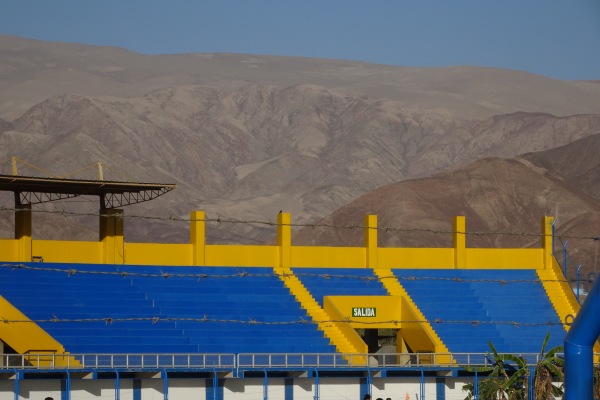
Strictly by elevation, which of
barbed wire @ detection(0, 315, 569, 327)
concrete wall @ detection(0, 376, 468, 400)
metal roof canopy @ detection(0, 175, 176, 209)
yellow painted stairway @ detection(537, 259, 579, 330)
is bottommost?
concrete wall @ detection(0, 376, 468, 400)

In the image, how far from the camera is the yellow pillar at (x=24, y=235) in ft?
145

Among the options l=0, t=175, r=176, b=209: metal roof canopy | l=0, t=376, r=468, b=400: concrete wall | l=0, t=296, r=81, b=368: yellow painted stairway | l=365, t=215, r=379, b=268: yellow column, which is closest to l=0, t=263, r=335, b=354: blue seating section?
l=0, t=296, r=81, b=368: yellow painted stairway

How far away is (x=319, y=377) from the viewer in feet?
132

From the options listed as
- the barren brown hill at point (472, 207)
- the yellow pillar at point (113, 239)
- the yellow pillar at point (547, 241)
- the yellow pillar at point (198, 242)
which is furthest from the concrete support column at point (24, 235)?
the barren brown hill at point (472, 207)

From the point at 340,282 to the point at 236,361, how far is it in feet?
30.5

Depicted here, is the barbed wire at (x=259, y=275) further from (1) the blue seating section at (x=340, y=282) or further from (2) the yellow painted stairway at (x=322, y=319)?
(2) the yellow painted stairway at (x=322, y=319)

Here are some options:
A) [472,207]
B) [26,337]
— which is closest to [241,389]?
[26,337]

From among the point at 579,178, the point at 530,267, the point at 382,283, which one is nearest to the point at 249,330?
the point at 382,283

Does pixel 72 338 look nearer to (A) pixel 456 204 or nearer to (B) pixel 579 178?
(A) pixel 456 204

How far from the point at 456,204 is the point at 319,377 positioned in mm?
101127

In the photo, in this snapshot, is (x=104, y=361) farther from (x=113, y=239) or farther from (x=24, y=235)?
(x=113, y=239)

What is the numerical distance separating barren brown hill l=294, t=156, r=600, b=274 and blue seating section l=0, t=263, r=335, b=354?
8376 centimetres

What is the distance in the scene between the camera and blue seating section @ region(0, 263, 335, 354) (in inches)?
1582

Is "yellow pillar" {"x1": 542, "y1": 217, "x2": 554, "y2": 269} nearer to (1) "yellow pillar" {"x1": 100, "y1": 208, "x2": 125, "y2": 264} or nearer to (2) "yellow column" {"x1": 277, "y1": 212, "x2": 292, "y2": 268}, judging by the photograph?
(2) "yellow column" {"x1": 277, "y1": 212, "x2": 292, "y2": 268}
